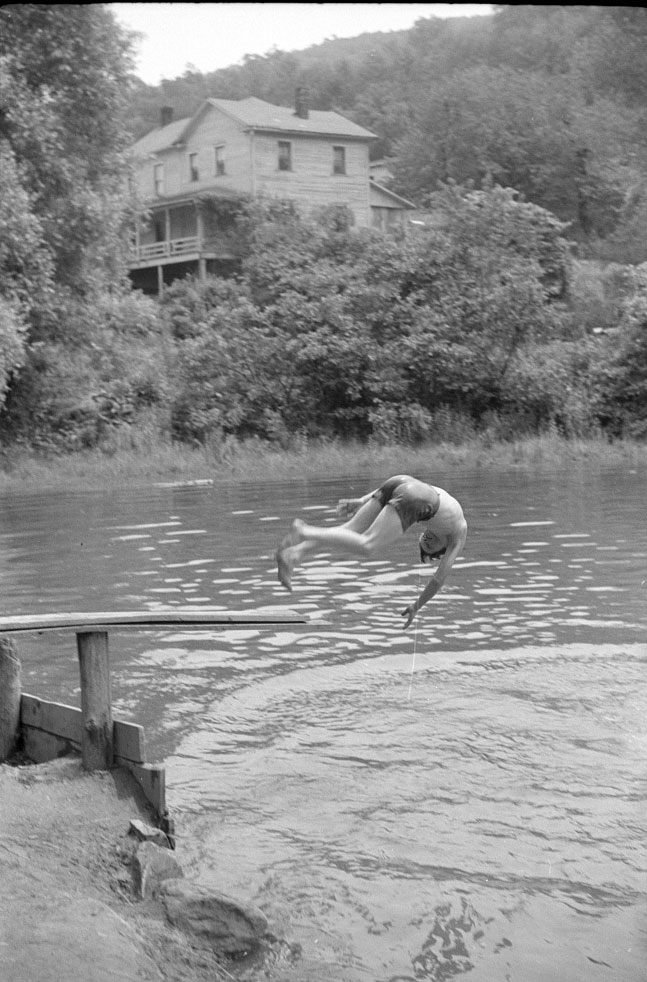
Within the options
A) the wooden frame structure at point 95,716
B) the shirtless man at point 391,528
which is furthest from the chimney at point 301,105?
the wooden frame structure at point 95,716

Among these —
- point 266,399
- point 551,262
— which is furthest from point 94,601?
point 551,262

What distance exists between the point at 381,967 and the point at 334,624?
7055 millimetres

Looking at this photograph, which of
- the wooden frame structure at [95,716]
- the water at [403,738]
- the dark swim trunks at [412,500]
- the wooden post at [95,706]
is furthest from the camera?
the dark swim trunks at [412,500]

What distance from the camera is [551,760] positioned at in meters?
8.38

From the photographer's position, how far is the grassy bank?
27250mm

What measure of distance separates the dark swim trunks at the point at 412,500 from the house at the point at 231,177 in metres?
42.0

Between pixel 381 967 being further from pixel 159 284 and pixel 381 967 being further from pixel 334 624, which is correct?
pixel 159 284

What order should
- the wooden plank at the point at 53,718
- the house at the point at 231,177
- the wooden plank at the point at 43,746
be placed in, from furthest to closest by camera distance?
the house at the point at 231,177 < the wooden plank at the point at 43,746 < the wooden plank at the point at 53,718

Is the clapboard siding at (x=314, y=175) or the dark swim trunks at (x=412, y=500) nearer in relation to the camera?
the dark swim trunks at (x=412, y=500)

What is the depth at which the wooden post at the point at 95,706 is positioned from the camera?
7.19m

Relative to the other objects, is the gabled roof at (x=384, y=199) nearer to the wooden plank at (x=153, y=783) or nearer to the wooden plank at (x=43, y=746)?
the wooden plank at (x=43, y=746)

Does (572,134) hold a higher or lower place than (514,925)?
higher

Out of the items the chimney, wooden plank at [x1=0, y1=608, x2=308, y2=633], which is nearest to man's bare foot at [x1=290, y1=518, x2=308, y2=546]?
wooden plank at [x1=0, y1=608, x2=308, y2=633]

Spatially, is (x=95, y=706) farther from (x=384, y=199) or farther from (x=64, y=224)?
(x=384, y=199)
